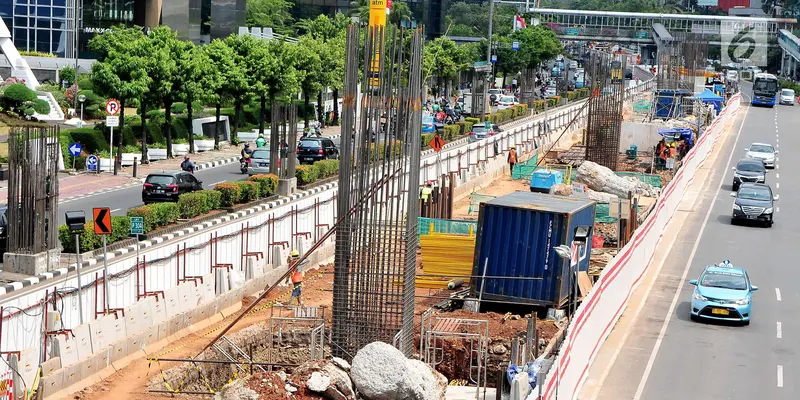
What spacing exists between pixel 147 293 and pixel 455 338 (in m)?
6.97

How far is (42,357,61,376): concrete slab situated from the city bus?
9474 centimetres

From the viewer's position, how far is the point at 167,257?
91.8ft

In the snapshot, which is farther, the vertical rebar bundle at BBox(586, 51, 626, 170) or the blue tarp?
the blue tarp

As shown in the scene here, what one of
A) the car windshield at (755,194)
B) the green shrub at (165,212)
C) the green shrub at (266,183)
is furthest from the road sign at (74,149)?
the car windshield at (755,194)

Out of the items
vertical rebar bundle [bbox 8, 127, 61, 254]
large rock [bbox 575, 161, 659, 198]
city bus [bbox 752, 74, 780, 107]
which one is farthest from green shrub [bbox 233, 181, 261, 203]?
city bus [bbox 752, 74, 780, 107]

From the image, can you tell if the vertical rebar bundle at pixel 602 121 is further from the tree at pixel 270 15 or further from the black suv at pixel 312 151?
the tree at pixel 270 15

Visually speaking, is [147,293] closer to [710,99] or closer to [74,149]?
[74,149]

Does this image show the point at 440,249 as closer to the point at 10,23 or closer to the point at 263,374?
the point at 263,374

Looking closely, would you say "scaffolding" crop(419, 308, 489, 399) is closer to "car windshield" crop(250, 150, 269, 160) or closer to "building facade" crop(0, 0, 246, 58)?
"car windshield" crop(250, 150, 269, 160)

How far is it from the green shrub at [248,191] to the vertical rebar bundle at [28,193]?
1420 centimetres

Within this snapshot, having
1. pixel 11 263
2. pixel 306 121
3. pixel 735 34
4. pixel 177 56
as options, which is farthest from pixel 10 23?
pixel 735 34

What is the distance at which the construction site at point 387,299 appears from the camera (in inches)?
792

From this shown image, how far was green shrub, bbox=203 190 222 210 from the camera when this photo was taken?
1666 inches

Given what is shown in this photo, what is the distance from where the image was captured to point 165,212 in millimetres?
38250
